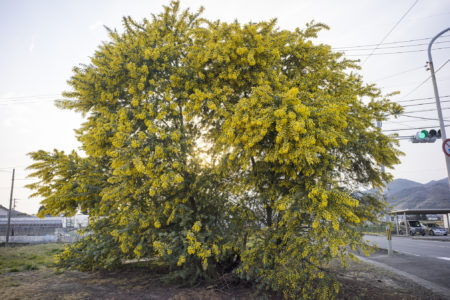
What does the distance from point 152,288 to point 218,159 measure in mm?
3448

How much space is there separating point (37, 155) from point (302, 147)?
6.09 m

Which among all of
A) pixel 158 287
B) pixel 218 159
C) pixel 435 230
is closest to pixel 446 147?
pixel 218 159

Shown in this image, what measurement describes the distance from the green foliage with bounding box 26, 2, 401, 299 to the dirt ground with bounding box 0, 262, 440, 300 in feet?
1.36

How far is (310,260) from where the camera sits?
199 inches

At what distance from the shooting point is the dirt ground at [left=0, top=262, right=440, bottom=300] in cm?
557

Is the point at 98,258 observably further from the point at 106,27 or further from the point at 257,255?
the point at 106,27

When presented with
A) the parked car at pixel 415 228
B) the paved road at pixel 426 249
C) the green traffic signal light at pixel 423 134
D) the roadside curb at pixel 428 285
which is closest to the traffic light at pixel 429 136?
the green traffic signal light at pixel 423 134

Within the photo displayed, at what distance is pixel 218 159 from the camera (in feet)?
20.8

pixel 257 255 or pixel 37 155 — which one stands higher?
pixel 37 155

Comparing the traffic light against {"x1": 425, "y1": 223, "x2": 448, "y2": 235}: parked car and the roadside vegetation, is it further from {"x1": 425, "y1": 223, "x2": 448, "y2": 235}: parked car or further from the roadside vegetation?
{"x1": 425, "y1": 223, "x2": 448, "y2": 235}: parked car

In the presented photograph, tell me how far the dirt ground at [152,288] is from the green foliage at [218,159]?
0.42 m

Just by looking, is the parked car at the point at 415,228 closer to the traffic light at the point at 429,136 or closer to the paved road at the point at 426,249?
the paved road at the point at 426,249

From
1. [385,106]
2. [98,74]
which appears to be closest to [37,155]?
[98,74]

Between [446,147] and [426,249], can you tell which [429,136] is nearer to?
[446,147]
